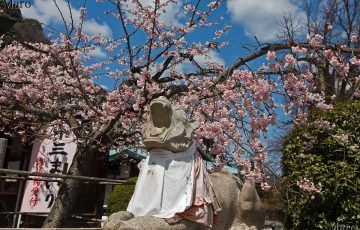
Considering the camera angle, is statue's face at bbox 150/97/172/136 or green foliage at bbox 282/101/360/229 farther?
green foliage at bbox 282/101/360/229

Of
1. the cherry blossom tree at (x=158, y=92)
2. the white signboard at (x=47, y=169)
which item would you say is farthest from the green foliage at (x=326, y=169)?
the white signboard at (x=47, y=169)

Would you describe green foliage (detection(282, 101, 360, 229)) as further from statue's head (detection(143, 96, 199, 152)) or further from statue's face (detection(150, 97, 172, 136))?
statue's face (detection(150, 97, 172, 136))

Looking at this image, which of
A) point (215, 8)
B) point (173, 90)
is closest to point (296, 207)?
point (173, 90)

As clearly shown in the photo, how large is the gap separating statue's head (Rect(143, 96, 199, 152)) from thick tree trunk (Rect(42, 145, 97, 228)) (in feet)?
14.9

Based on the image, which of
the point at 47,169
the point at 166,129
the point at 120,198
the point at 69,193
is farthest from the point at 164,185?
the point at 47,169

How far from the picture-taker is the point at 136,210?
12.1ft

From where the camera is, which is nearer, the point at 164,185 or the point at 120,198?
the point at 164,185

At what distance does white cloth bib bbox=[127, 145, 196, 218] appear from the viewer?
141 inches

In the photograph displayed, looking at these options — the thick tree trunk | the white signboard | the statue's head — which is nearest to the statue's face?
the statue's head

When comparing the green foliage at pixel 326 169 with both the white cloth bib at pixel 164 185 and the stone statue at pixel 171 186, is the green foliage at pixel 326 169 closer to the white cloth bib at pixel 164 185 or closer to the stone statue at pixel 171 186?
the stone statue at pixel 171 186

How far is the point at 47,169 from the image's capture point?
35.3 ft

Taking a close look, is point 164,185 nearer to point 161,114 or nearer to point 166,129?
point 166,129

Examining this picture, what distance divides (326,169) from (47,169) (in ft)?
23.5

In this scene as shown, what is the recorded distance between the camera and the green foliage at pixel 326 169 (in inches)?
269
